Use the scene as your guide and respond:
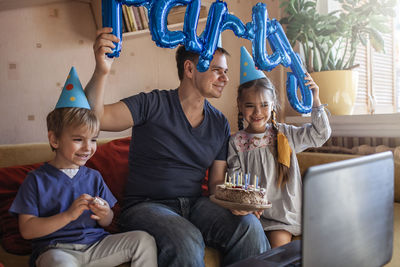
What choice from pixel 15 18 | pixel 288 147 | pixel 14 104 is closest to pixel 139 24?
pixel 15 18

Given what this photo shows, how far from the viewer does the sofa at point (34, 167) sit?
123 centimetres

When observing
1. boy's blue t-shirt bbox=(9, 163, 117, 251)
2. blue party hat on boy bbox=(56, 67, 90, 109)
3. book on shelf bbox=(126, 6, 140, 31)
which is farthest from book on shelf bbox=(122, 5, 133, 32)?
boy's blue t-shirt bbox=(9, 163, 117, 251)

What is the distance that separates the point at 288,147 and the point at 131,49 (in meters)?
1.25

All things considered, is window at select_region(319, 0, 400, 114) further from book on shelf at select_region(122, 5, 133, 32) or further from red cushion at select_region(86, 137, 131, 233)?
red cushion at select_region(86, 137, 131, 233)

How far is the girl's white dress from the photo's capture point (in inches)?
54.4

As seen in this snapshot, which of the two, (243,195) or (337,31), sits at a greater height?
(337,31)

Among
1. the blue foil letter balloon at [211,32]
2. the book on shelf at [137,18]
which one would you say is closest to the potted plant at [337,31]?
the blue foil letter balloon at [211,32]

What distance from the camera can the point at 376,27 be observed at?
1884 mm

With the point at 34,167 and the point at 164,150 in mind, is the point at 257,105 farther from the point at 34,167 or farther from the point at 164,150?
the point at 34,167

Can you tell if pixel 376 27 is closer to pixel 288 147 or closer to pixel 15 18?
pixel 288 147

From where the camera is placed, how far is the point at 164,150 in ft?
4.38

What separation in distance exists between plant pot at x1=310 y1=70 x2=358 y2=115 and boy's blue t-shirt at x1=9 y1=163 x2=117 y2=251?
143cm

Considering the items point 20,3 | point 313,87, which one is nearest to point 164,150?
point 313,87

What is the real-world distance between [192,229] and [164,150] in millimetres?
348
